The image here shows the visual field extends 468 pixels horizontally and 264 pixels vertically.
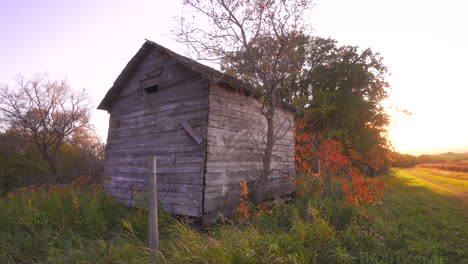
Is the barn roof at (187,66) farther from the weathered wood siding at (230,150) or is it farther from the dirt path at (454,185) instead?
the dirt path at (454,185)

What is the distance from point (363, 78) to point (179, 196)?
54.2 feet

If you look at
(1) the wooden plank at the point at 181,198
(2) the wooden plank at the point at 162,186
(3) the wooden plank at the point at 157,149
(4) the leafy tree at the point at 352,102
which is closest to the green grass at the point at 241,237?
(1) the wooden plank at the point at 181,198

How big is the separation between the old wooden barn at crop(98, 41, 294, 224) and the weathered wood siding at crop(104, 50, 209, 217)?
0.10ft

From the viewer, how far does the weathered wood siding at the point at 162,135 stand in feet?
21.7

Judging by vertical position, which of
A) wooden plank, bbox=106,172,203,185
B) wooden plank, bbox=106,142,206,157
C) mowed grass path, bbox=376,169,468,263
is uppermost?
wooden plank, bbox=106,142,206,157

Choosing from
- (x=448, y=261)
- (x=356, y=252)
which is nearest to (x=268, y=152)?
(x=356, y=252)

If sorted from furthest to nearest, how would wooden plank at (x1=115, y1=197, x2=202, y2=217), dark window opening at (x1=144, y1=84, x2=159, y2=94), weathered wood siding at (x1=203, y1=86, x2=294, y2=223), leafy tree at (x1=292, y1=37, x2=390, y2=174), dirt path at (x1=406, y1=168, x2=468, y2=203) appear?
leafy tree at (x1=292, y1=37, x2=390, y2=174) → dirt path at (x1=406, y1=168, x2=468, y2=203) → dark window opening at (x1=144, y1=84, x2=159, y2=94) → weathered wood siding at (x1=203, y1=86, x2=294, y2=223) → wooden plank at (x1=115, y1=197, x2=202, y2=217)

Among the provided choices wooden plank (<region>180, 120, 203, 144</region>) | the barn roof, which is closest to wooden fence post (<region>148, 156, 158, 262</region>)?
wooden plank (<region>180, 120, 203, 144</region>)

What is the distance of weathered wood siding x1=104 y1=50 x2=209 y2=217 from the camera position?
21.7 feet

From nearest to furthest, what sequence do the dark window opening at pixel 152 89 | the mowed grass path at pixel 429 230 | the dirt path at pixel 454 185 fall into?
the mowed grass path at pixel 429 230, the dark window opening at pixel 152 89, the dirt path at pixel 454 185

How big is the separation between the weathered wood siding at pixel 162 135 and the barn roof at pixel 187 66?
23 cm

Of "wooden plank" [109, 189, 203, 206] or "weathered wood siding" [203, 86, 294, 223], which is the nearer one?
"wooden plank" [109, 189, 203, 206]

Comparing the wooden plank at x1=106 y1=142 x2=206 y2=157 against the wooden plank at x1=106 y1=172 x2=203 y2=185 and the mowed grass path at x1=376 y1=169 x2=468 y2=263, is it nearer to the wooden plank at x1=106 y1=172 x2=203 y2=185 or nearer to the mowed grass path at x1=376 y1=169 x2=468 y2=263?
the wooden plank at x1=106 y1=172 x2=203 y2=185

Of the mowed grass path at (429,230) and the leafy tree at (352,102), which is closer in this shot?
the mowed grass path at (429,230)
